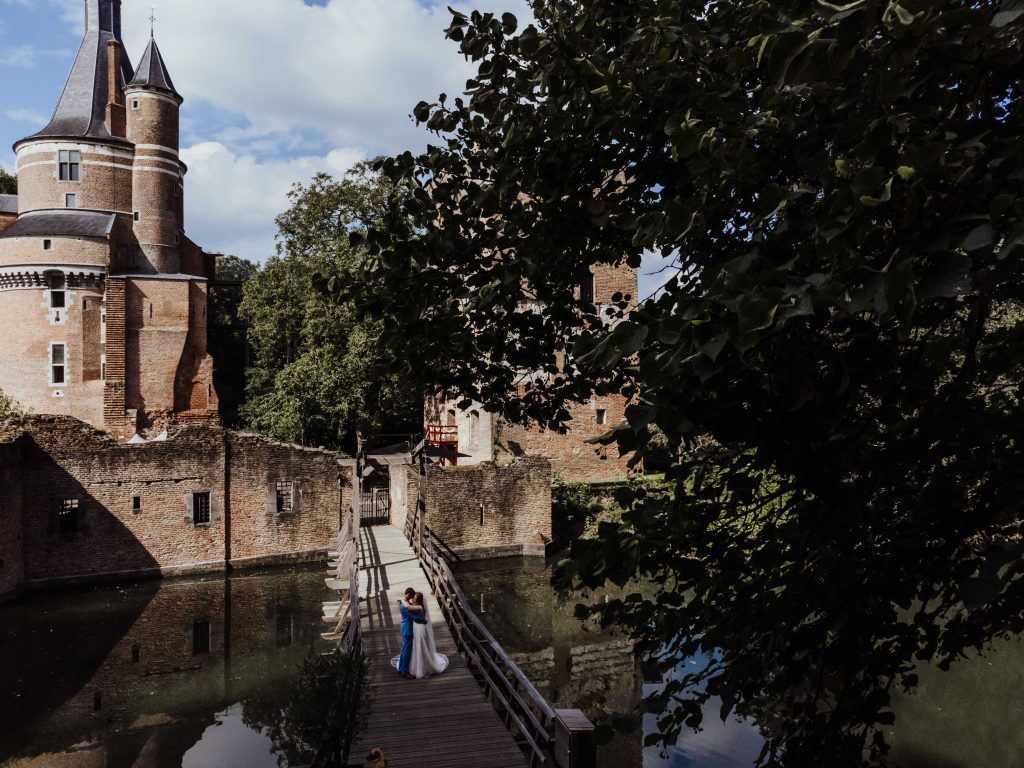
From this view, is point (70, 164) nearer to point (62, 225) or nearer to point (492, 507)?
point (62, 225)

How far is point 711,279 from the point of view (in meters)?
2.72

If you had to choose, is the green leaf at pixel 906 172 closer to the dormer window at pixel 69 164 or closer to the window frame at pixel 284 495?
the window frame at pixel 284 495

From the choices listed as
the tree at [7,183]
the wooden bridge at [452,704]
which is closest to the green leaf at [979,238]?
the wooden bridge at [452,704]

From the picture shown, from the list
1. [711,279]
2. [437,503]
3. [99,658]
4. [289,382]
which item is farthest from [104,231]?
[711,279]

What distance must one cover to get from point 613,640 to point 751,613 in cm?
1424

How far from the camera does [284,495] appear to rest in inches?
902

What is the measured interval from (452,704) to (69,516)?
47.4 feet

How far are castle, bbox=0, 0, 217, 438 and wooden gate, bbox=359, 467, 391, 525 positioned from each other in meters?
9.51

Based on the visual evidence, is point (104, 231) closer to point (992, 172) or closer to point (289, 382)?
point (289, 382)

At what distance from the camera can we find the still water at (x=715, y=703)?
1121cm

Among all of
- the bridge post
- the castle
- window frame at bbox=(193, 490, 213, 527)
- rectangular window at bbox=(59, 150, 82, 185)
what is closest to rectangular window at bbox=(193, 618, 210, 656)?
window frame at bbox=(193, 490, 213, 527)

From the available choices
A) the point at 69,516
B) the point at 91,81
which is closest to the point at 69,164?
the point at 91,81

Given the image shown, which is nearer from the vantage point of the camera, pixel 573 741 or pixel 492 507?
pixel 573 741

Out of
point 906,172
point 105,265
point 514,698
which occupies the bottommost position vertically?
point 514,698
